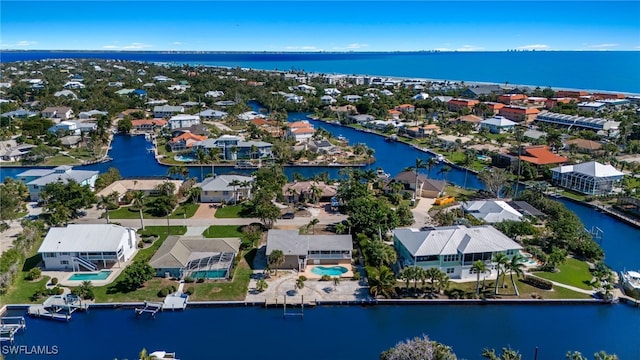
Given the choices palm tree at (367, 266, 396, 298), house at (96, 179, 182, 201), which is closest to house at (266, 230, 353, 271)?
palm tree at (367, 266, 396, 298)

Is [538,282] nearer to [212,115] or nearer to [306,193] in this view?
[306,193]

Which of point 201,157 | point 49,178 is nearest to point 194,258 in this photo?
point 49,178

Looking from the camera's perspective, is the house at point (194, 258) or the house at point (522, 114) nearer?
the house at point (194, 258)

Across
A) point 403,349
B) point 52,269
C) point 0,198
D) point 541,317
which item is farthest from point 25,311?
point 541,317

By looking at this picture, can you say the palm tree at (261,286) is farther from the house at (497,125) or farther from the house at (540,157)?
the house at (497,125)

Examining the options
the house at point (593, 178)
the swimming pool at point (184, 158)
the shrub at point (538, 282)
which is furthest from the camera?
the swimming pool at point (184, 158)

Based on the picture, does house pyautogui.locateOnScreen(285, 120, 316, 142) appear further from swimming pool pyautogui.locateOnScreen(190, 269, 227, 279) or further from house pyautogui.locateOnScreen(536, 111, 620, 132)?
house pyautogui.locateOnScreen(536, 111, 620, 132)

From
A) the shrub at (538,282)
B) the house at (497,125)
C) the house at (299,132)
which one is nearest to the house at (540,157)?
the house at (497,125)

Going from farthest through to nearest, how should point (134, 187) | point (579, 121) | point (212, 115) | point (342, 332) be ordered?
point (212, 115)
point (579, 121)
point (134, 187)
point (342, 332)
